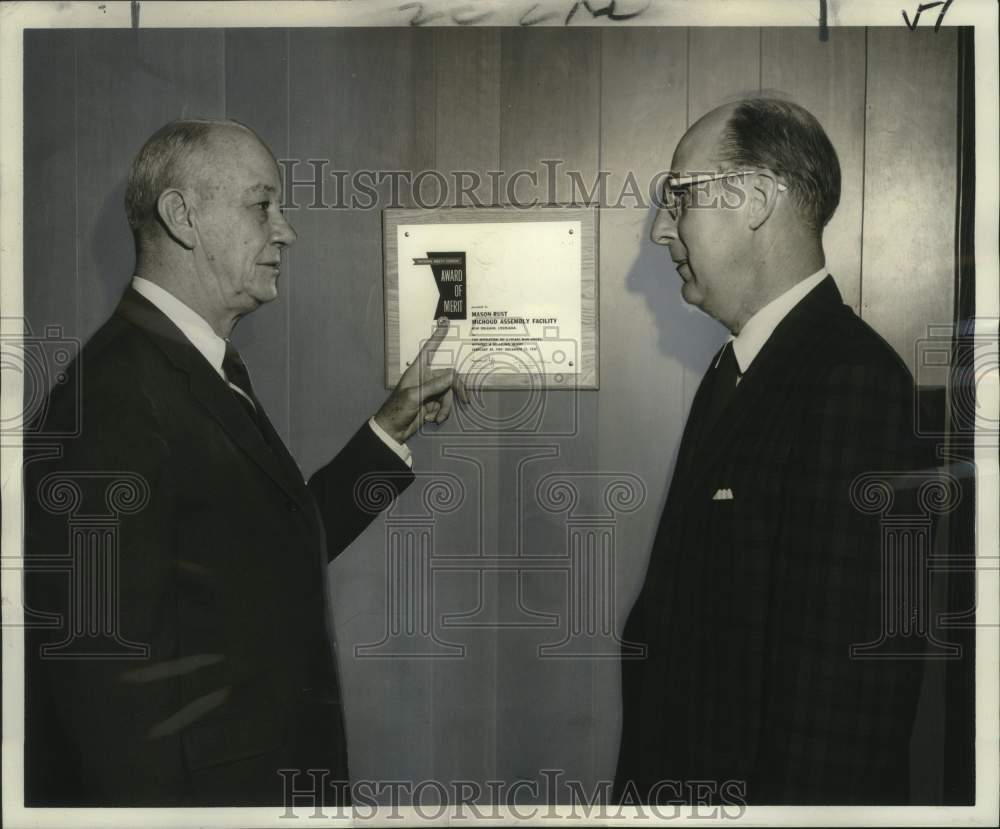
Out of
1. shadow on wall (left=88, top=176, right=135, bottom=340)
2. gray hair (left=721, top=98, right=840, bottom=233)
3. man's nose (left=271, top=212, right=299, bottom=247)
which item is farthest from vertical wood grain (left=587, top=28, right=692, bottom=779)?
shadow on wall (left=88, top=176, right=135, bottom=340)

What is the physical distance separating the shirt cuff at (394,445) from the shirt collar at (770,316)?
0.62 meters

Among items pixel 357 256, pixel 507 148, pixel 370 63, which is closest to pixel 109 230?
pixel 357 256

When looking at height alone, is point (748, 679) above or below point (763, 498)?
below

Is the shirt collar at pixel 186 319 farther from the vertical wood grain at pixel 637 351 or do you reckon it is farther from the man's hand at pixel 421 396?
the vertical wood grain at pixel 637 351

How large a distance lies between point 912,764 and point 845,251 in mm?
938

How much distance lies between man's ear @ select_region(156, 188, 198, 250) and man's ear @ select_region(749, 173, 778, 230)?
0.99 metres

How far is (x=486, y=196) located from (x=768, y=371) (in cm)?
59

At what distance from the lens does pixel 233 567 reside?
1.56 metres

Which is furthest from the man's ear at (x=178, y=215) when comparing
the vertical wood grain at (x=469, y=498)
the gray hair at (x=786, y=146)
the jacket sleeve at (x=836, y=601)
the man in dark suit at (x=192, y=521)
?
the jacket sleeve at (x=836, y=601)

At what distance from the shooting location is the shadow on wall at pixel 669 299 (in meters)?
1.60

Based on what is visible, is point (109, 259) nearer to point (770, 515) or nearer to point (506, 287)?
point (506, 287)

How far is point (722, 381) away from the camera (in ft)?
5.24

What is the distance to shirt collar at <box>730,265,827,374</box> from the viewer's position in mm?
1578

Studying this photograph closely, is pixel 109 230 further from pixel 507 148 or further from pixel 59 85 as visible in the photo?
pixel 507 148
